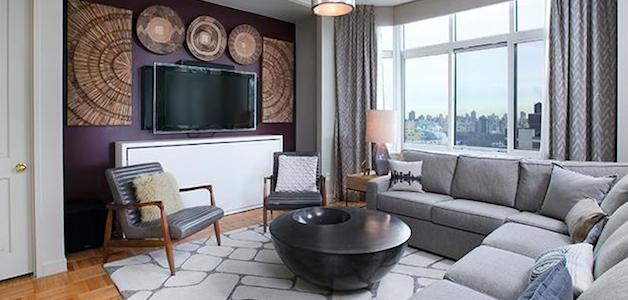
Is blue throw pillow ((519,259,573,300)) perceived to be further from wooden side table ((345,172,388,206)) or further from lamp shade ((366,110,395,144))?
lamp shade ((366,110,395,144))

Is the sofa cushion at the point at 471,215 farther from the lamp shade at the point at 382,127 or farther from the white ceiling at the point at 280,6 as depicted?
the white ceiling at the point at 280,6

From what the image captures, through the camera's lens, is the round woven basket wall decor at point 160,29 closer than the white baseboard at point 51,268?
No

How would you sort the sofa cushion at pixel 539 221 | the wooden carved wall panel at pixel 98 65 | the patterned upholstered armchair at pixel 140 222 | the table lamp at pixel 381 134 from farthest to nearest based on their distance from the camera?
the table lamp at pixel 381 134 < the wooden carved wall panel at pixel 98 65 < the patterned upholstered armchair at pixel 140 222 < the sofa cushion at pixel 539 221

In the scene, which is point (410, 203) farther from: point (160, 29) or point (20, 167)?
point (160, 29)

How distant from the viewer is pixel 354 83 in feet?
17.7

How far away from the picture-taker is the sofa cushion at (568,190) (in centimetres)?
273

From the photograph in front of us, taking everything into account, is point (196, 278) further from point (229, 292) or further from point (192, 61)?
point (192, 61)

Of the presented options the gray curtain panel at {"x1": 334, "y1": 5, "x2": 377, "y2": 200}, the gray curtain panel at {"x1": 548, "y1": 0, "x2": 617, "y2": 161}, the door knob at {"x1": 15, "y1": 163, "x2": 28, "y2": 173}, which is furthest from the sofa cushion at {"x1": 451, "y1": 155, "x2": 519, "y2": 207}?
the door knob at {"x1": 15, "y1": 163, "x2": 28, "y2": 173}

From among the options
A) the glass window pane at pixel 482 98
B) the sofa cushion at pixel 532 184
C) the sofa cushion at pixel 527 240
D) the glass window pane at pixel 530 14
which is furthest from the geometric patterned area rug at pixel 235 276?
the glass window pane at pixel 530 14

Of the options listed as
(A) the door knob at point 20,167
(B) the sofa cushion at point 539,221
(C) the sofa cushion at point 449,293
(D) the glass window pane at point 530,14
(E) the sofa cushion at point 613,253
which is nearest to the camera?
(E) the sofa cushion at point 613,253

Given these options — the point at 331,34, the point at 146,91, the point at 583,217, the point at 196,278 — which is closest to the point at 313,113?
the point at 331,34

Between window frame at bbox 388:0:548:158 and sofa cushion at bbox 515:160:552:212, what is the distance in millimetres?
855

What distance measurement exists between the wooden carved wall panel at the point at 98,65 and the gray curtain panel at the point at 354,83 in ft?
8.89

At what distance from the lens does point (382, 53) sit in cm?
553
